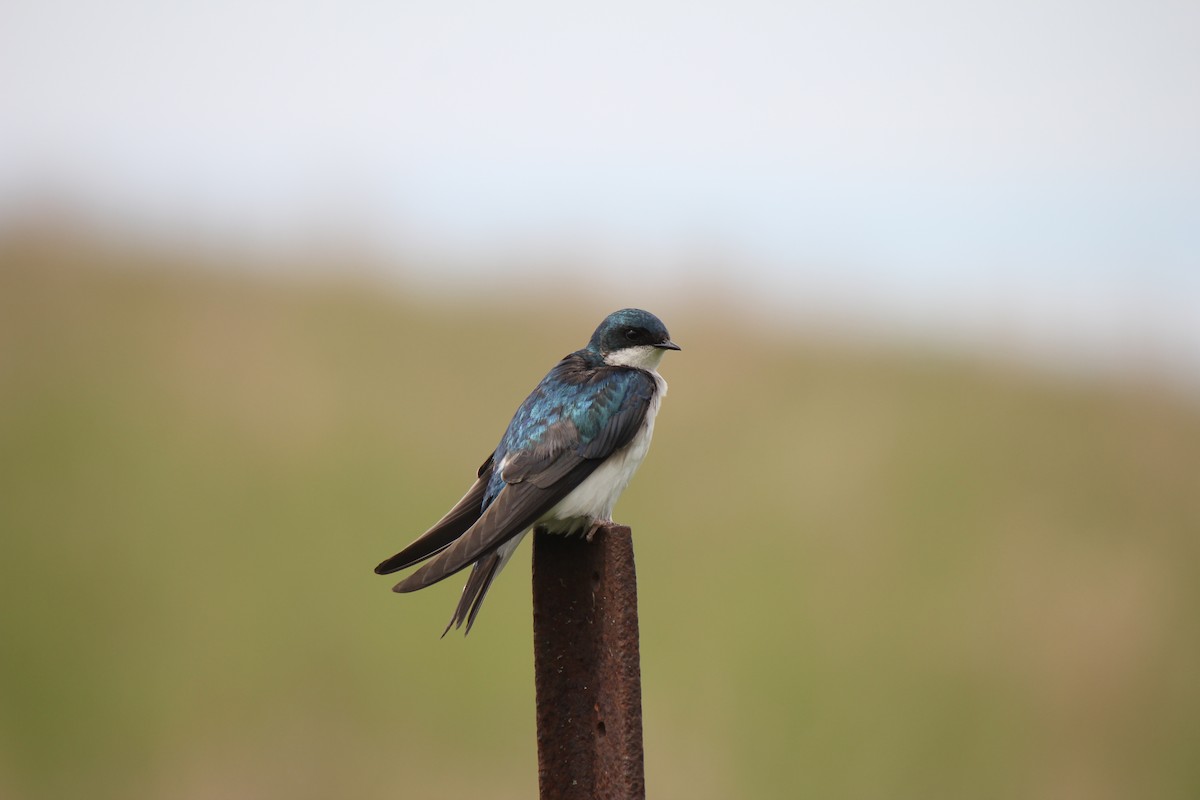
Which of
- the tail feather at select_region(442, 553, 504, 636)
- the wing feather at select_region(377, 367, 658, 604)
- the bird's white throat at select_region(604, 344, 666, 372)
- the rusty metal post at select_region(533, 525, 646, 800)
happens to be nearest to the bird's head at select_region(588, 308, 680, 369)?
the bird's white throat at select_region(604, 344, 666, 372)

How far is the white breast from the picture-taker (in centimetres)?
326

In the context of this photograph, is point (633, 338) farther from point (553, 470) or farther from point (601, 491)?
point (553, 470)

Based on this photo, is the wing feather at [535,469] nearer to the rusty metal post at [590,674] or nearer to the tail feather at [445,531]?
the tail feather at [445,531]

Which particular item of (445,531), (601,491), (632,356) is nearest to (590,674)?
(445,531)

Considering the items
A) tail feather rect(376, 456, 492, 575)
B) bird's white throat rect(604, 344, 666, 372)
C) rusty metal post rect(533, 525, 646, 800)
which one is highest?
bird's white throat rect(604, 344, 666, 372)

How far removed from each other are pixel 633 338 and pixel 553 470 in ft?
3.13

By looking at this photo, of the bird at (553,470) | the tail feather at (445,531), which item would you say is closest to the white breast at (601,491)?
the bird at (553,470)

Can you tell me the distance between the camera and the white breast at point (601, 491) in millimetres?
3256

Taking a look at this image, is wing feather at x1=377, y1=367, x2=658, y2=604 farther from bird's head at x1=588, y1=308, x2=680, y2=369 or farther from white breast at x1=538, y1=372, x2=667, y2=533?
bird's head at x1=588, y1=308, x2=680, y2=369

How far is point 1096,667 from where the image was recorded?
7.57 metres

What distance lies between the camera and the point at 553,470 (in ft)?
10.6

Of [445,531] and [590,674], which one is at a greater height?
[445,531]

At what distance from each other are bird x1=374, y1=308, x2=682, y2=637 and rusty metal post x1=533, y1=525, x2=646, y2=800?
1.13 ft

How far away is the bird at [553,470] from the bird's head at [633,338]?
0.07 meters
